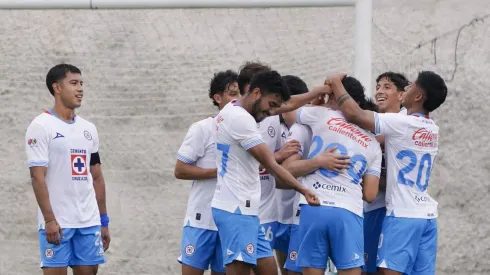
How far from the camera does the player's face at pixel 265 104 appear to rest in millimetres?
6664

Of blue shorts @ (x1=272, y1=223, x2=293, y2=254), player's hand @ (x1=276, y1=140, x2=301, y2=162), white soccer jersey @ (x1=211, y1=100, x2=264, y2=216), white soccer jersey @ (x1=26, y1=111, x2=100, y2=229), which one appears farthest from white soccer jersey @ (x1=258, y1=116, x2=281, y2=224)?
white soccer jersey @ (x1=26, y1=111, x2=100, y2=229)

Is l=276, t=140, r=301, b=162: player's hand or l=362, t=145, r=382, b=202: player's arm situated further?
l=276, t=140, r=301, b=162: player's hand

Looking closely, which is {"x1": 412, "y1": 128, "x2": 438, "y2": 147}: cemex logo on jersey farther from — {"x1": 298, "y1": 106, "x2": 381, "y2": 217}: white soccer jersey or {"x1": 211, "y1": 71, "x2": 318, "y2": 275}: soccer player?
{"x1": 211, "y1": 71, "x2": 318, "y2": 275}: soccer player

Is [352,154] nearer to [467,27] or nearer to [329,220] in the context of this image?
[329,220]

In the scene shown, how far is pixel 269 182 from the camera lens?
7715 millimetres

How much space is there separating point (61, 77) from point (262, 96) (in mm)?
1734

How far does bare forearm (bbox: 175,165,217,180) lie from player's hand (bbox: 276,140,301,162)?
55cm

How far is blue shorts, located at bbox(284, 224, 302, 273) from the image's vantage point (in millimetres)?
7484

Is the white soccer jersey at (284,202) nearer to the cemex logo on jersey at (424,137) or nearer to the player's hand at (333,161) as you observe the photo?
the player's hand at (333,161)

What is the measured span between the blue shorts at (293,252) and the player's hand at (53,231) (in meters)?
1.69

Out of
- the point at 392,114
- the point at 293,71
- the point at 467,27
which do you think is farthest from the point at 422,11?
the point at 392,114

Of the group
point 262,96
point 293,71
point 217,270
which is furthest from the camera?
point 293,71

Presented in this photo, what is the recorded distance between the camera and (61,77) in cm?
755

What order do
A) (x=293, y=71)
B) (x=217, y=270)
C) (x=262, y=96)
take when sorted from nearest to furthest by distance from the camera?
(x=262, y=96) → (x=217, y=270) → (x=293, y=71)
